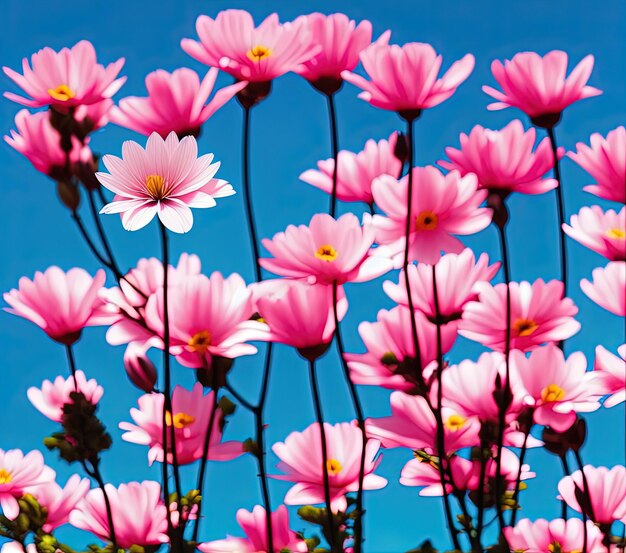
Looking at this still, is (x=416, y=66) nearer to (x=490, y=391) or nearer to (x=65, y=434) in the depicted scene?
(x=490, y=391)

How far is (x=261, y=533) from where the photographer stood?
0.71m

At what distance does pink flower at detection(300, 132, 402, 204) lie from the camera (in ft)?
2.42

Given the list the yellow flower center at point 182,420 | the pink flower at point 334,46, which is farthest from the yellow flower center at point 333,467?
the pink flower at point 334,46

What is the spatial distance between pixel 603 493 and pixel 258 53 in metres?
0.47

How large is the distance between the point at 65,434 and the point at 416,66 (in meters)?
0.39

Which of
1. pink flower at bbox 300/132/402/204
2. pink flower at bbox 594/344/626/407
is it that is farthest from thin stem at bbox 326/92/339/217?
pink flower at bbox 594/344/626/407

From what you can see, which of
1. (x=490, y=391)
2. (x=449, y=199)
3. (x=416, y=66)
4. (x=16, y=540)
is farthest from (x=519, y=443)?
(x=16, y=540)

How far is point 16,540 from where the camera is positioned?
750mm

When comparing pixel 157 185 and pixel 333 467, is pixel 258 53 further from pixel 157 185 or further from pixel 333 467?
pixel 333 467

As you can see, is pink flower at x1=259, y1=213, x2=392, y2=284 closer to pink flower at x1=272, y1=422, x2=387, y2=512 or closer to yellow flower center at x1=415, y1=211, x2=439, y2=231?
yellow flower center at x1=415, y1=211, x2=439, y2=231

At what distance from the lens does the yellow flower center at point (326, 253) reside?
602mm

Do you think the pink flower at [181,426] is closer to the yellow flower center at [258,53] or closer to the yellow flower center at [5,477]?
the yellow flower center at [5,477]

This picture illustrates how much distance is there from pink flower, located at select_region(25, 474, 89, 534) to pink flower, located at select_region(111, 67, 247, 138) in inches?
13.8

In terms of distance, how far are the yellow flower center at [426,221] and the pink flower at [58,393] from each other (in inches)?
12.1
